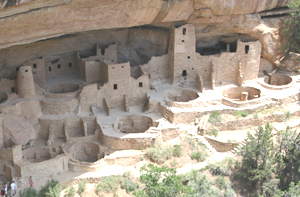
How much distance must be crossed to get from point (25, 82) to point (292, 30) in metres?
15.4

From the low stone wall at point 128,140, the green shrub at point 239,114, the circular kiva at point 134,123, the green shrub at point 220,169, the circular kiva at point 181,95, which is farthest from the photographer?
the circular kiva at point 181,95

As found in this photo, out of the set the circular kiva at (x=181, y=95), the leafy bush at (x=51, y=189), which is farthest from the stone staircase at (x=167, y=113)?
the leafy bush at (x=51, y=189)

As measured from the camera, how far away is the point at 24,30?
16.7 m

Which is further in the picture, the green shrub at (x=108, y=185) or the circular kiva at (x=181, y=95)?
the circular kiva at (x=181, y=95)

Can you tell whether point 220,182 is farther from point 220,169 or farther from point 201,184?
point 201,184

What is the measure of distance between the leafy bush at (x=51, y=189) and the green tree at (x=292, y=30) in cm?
1529

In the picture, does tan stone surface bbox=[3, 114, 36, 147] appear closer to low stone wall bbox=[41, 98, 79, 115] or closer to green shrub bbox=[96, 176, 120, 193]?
low stone wall bbox=[41, 98, 79, 115]

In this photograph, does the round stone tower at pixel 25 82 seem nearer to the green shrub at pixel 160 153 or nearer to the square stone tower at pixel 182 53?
the green shrub at pixel 160 153

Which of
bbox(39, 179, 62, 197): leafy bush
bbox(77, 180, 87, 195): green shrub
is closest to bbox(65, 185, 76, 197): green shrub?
bbox(77, 180, 87, 195): green shrub

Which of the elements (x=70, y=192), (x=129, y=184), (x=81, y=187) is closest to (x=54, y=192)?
(x=70, y=192)

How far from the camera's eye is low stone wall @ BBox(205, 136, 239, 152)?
20.6 metres

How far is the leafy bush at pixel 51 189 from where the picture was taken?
1716cm

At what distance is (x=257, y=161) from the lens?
62.6ft

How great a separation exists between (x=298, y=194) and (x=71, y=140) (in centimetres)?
1065
